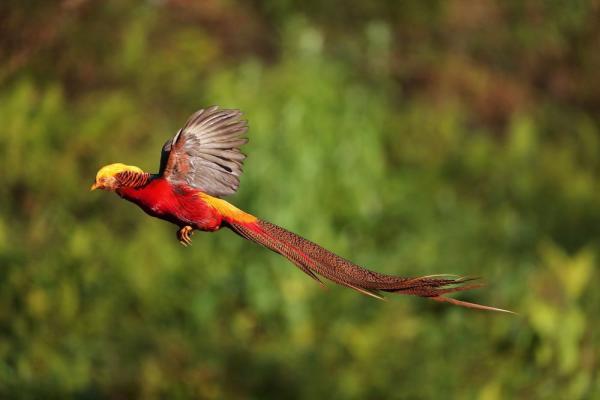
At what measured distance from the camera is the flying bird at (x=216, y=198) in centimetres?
120

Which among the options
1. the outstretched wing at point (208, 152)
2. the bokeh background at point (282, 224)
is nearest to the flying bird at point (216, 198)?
the outstretched wing at point (208, 152)

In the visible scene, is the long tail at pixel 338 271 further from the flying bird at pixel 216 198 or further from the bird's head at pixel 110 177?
the bird's head at pixel 110 177

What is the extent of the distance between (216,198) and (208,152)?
2.0 inches

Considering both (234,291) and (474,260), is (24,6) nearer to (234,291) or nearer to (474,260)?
(234,291)

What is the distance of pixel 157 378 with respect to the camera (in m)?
6.91

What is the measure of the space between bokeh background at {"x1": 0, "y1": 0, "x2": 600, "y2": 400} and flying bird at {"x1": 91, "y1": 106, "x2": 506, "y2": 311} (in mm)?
4850

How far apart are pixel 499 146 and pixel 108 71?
3485 millimetres

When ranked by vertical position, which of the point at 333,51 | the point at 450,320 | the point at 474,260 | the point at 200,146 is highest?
the point at 333,51

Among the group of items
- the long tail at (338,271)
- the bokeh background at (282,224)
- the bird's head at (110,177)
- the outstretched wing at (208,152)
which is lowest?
the bird's head at (110,177)

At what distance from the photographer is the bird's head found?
1161 millimetres

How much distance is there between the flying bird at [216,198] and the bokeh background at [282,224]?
4850mm

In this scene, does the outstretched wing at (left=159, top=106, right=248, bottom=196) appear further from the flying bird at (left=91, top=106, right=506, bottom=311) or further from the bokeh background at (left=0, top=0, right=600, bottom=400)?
the bokeh background at (left=0, top=0, right=600, bottom=400)

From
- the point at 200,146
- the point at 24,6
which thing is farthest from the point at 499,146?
the point at 200,146

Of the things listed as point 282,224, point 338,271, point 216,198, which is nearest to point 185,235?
point 216,198
